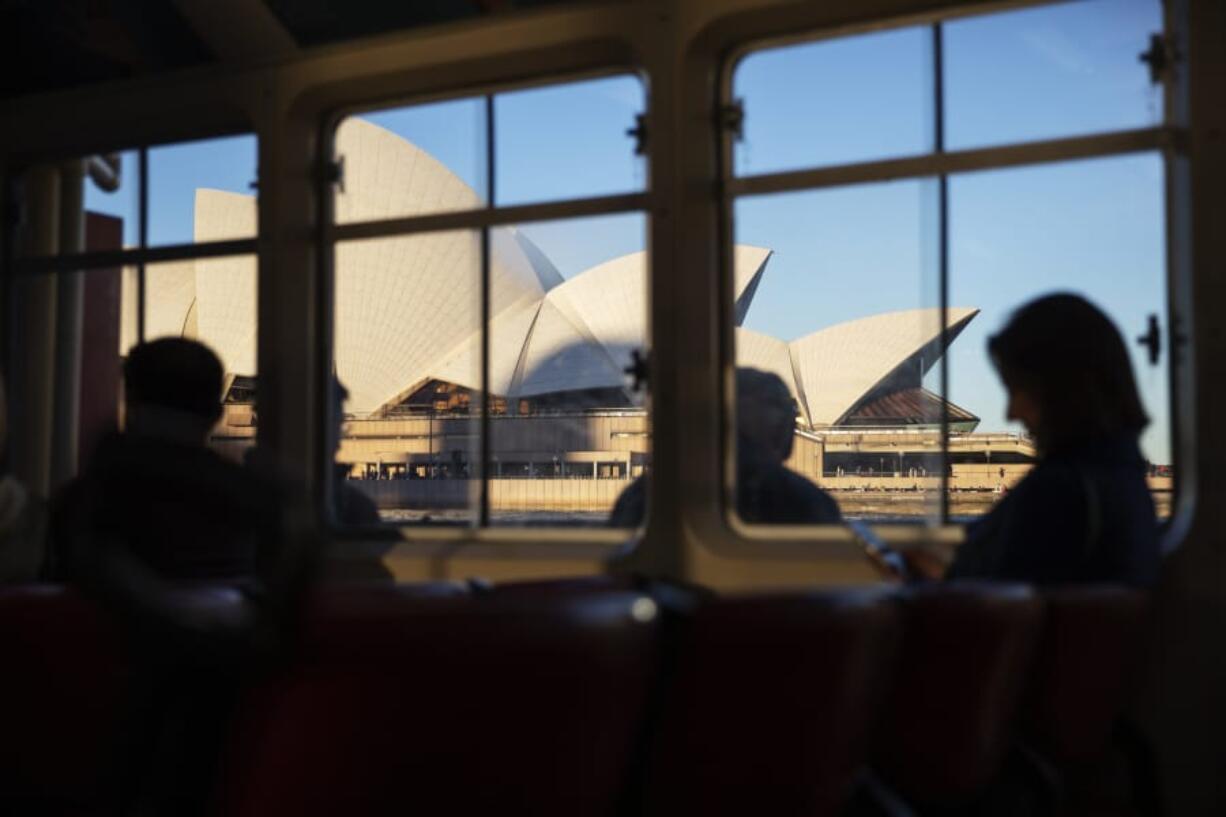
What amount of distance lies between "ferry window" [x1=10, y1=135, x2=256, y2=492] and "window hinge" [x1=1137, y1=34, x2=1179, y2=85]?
10.6 feet

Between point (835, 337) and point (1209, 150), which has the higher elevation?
point (1209, 150)

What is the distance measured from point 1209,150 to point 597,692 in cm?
260

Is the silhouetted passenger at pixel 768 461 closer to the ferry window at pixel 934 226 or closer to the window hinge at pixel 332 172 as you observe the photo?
the ferry window at pixel 934 226

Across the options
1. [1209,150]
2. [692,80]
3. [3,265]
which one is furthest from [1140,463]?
[3,265]

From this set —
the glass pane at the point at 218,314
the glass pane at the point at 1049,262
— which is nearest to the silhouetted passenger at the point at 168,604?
the glass pane at the point at 1049,262

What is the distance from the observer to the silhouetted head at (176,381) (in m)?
2.48

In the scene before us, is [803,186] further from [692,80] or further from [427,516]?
[427,516]

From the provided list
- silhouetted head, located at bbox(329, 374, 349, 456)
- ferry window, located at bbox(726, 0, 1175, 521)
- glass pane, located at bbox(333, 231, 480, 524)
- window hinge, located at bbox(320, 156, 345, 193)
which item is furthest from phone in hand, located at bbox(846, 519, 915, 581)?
window hinge, located at bbox(320, 156, 345, 193)

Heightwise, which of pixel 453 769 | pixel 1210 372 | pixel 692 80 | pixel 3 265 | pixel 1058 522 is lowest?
pixel 453 769

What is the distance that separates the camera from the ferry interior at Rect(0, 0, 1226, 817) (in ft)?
3.86

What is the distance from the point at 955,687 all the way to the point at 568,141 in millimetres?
2745

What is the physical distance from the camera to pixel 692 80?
3.66 metres

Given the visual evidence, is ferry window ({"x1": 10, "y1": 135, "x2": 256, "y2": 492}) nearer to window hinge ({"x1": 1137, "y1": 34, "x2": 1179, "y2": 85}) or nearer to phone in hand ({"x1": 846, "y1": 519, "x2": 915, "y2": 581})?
phone in hand ({"x1": 846, "y1": 519, "x2": 915, "y2": 581})

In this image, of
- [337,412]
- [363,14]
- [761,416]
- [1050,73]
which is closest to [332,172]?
[363,14]
